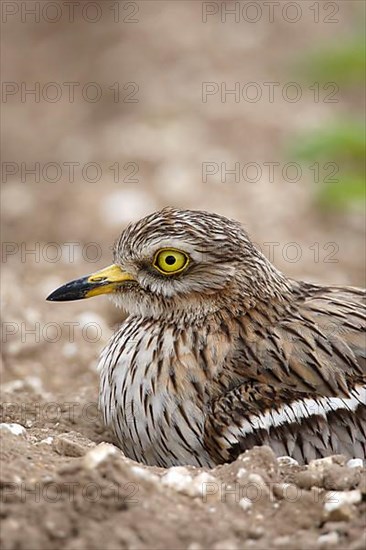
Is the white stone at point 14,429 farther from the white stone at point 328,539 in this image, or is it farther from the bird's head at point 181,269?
the white stone at point 328,539

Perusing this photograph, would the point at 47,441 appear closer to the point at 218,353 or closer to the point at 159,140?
the point at 218,353

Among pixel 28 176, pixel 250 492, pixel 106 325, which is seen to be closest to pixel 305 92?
pixel 28 176

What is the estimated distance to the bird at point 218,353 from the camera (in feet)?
13.9

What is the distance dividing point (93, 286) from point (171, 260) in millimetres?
365

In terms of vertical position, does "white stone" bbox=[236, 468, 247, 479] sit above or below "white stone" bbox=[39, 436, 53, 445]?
below

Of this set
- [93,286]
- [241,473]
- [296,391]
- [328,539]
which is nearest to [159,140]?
[93,286]

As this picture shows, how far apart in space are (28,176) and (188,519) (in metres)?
6.99

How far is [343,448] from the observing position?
427cm

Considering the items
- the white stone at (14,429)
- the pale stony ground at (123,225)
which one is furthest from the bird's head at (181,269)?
the white stone at (14,429)

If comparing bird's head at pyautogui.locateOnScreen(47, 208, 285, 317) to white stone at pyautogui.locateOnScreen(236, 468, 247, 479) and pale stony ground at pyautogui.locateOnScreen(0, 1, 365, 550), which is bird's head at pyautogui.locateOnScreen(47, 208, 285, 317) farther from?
white stone at pyautogui.locateOnScreen(236, 468, 247, 479)

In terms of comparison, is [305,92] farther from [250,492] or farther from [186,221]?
[250,492]

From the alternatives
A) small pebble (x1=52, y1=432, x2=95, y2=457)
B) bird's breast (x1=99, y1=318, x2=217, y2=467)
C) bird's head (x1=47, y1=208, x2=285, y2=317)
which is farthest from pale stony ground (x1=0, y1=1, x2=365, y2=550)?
bird's head (x1=47, y1=208, x2=285, y2=317)

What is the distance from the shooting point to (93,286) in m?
4.68

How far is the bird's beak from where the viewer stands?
4668 millimetres
